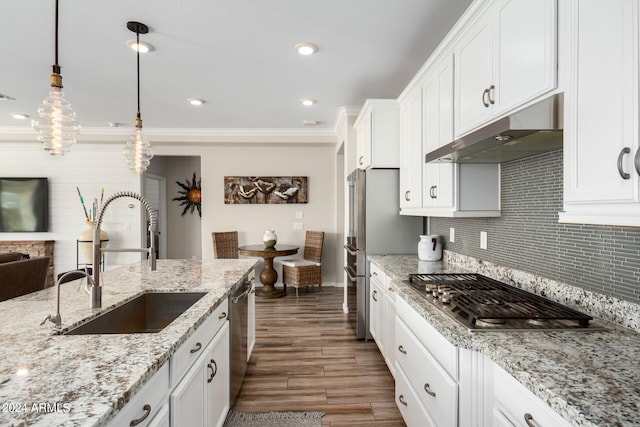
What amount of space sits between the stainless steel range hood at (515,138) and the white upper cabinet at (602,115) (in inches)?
2.7

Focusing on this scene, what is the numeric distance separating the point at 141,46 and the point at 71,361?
246cm

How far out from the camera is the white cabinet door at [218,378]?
A: 164 cm

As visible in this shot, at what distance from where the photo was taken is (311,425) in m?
2.09

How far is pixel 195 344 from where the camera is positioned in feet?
4.59

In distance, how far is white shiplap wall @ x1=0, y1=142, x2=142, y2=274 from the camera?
576 centimetres

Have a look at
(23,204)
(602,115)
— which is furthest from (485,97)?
(23,204)

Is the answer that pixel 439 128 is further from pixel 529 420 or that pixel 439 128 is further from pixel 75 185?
pixel 75 185

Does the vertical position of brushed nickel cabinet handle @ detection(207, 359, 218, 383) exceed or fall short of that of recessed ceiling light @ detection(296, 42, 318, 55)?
it falls short

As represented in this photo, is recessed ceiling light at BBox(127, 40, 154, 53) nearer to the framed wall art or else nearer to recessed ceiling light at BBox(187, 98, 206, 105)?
recessed ceiling light at BBox(187, 98, 206, 105)

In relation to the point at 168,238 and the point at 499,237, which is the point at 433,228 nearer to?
the point at 499,237

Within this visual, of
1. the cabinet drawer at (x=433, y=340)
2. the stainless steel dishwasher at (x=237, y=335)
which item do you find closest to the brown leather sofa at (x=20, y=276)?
the stainless steel dishwasher at (x=237, y=335)

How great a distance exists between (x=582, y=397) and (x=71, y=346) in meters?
1.39

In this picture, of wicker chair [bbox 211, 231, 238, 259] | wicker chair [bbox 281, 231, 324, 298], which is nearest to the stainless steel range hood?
wicker chair [bbox 281, 231, 324, 298]

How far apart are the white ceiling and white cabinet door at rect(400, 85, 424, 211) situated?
411 mm
